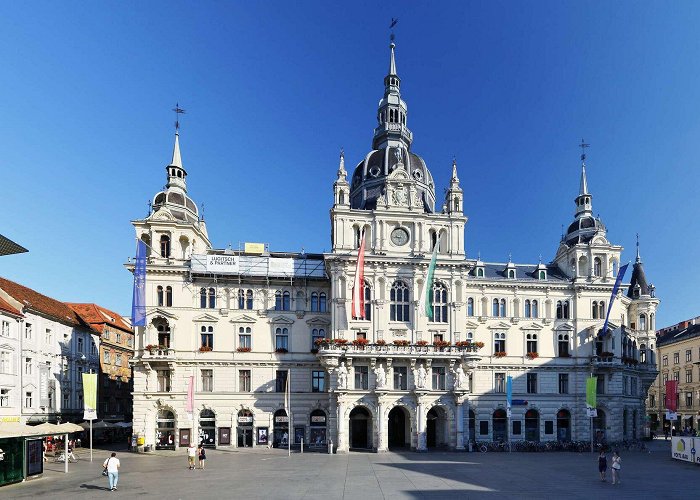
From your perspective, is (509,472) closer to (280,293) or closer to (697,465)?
(697,465)

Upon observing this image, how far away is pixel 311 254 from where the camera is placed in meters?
61.2

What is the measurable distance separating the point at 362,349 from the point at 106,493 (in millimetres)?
28017

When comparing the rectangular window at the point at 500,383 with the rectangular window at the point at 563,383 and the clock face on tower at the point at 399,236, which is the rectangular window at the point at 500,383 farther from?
the clock face on tower at the point at 399,236

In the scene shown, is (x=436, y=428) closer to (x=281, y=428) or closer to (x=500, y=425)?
(x=500, y=425)

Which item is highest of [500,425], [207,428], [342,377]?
[342,377]

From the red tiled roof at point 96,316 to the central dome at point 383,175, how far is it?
1637 inches

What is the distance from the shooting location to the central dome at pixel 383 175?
6034 cm

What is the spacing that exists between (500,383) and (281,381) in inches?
1001

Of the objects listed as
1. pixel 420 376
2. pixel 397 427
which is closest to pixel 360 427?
pixel 397 427

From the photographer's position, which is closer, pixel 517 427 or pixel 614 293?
pixel 614 293

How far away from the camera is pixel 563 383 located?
6109cm

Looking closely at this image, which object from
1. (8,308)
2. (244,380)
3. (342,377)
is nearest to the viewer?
(8,308)

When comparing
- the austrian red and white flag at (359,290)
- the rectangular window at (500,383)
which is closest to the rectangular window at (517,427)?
the rectangular window at (500,383)

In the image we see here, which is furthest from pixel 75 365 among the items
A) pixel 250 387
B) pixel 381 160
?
pixel 381 160
